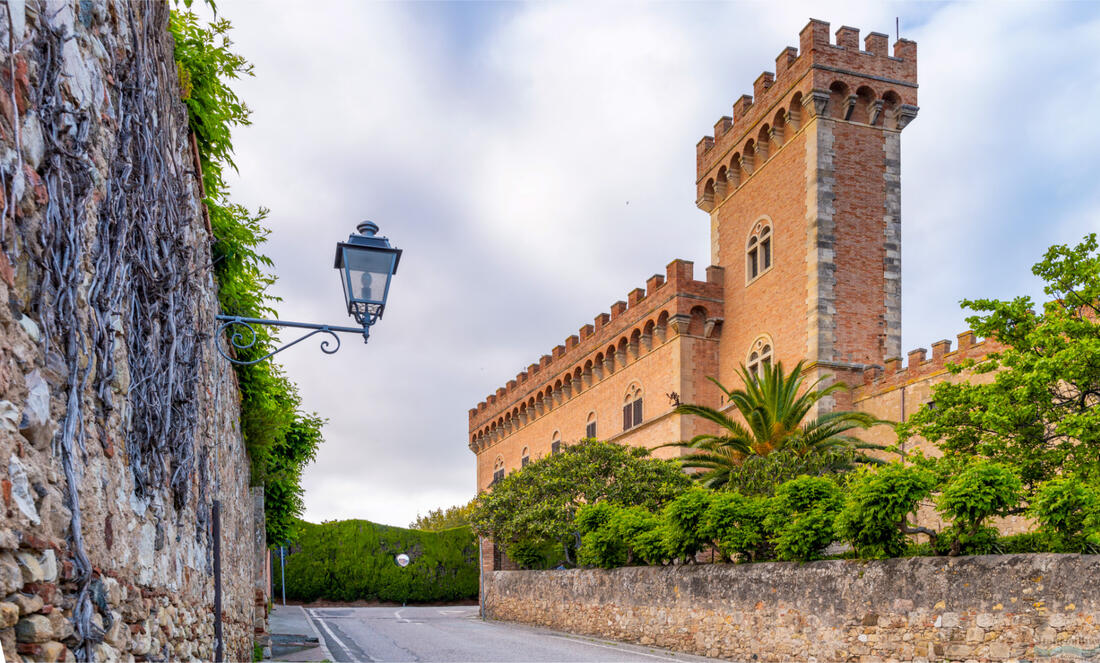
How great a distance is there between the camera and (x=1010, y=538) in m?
14.3

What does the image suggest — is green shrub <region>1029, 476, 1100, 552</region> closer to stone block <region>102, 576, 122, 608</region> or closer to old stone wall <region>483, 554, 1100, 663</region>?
old stone wall <region>483, 554, 1100, 663</region>

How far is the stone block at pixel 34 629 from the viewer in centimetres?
261

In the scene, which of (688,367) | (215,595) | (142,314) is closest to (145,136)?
(142,314)

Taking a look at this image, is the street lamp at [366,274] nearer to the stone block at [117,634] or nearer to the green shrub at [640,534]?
the stone block at [117,634]

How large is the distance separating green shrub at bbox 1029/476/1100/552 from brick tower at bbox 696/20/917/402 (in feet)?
56.4

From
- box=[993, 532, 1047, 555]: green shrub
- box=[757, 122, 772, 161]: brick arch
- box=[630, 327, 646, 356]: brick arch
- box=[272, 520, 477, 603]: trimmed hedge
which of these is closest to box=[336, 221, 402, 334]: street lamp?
box=[993, 532, 1047, 555]: green shrub

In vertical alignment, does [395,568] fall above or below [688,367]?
below

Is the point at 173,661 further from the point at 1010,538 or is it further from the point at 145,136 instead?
the point at 1010,538

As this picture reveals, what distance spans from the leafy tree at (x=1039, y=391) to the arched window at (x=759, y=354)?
1453 centimetres

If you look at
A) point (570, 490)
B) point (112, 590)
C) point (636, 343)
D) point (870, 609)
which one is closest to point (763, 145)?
point (636, 343)

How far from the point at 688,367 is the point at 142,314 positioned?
32.1m

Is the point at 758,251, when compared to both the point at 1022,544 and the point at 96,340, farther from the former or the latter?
the point at 96,340

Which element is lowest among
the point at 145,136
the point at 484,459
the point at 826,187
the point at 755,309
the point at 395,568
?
the point at 395,568

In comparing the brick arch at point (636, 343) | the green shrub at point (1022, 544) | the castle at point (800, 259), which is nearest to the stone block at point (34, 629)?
the green shrub at point (1022, 544)
